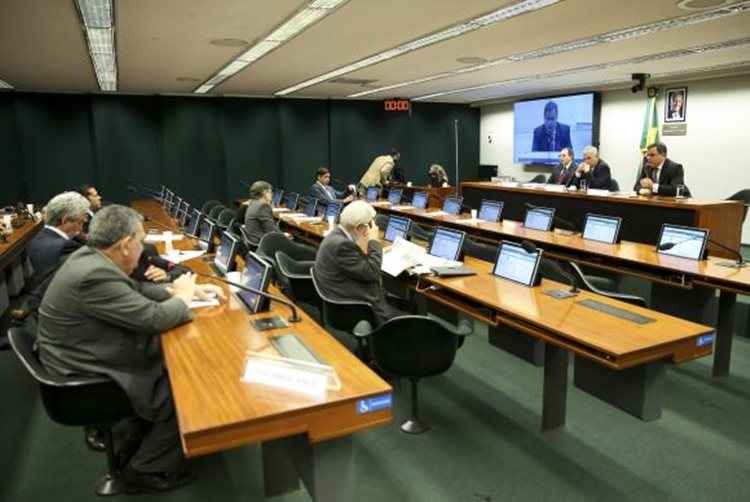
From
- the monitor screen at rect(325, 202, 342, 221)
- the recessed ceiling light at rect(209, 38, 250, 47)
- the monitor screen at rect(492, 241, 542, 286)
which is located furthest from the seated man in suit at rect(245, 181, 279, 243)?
the monitor screen at rect(492, 241, 542, 286)

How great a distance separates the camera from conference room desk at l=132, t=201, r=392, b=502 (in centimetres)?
167

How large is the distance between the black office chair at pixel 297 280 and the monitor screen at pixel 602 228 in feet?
8.26

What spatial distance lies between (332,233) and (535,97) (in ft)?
31.7

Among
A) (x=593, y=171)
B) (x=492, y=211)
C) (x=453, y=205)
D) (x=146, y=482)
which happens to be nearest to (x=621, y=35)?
(x=593, y=171)

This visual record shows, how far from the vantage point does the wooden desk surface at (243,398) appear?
65.4 inches

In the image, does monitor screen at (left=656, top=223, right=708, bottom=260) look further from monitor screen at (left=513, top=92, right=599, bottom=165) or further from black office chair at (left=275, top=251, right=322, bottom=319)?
monitor screen at (left=513, top=92, right=599, bottom=165)

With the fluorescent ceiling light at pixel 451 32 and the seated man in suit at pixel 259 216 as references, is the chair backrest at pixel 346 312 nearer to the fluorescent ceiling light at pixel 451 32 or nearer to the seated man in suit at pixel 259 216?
the seated man in suit at pixel 259 216

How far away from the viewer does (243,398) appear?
1809mm

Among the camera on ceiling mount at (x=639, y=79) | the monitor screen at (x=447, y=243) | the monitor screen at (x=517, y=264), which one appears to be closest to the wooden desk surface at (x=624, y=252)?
the monitor screen at (x=517, y=264)

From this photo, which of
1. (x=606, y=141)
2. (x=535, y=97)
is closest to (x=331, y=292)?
(x=606, y=141)

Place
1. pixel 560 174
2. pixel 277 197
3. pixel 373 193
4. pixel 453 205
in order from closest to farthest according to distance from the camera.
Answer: pixel 453 205 < pixel 560 174 < pixel 373 193 < pixel 277 197

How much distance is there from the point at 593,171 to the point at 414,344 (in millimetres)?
5123

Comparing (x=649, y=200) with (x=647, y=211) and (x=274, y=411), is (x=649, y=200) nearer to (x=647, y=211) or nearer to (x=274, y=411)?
(x=647, y=211)

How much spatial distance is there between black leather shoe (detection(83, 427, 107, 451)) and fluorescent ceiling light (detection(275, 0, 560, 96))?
4.20 m
